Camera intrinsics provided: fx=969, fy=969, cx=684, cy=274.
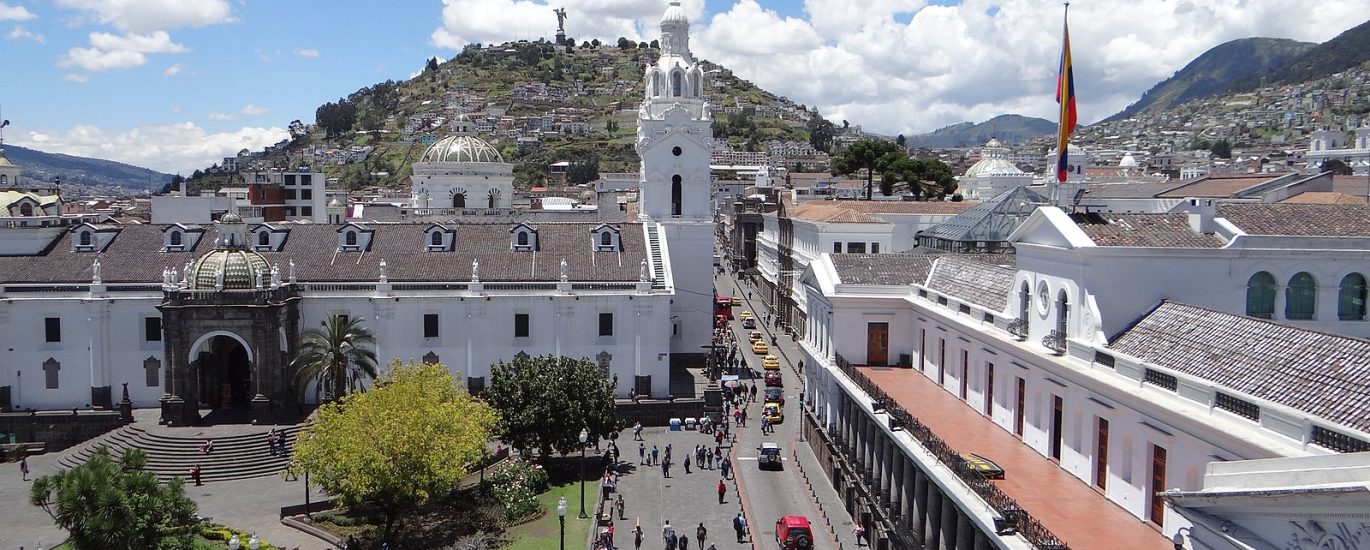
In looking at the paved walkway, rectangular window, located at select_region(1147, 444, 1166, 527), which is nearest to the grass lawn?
the paved walkway

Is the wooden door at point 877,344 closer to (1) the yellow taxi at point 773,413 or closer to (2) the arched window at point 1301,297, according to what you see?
(1) the yellow taxi at point 773,413

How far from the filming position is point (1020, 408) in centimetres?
2433

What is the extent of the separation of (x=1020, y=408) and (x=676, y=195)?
30484 millimetres

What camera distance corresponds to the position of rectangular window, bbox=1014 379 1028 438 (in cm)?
2402

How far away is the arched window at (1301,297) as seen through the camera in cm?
2284

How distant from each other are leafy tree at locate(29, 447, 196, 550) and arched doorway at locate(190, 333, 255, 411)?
18.0m

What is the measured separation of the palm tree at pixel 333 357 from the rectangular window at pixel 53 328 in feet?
37.9

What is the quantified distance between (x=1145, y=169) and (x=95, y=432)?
148783 millimetres

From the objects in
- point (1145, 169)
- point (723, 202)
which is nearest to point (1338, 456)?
point (723, 202)

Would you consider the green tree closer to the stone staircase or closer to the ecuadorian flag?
the stone staircase

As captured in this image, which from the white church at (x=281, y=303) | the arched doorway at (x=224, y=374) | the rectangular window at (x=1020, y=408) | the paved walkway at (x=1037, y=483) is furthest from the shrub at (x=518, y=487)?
the rectangular window at (x=1020, y=408)

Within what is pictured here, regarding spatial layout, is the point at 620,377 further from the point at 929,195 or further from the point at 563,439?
the point at 929,195

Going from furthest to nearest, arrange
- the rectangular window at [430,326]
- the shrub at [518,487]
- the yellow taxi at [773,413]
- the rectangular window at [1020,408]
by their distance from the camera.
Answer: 1. the yellow taxi at [773,413]
2. the rectangular window at [430,326]
3. the shrub at [518,487]
4. the rectangular window at [1020,408]

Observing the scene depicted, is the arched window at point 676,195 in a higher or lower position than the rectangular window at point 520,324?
higher
